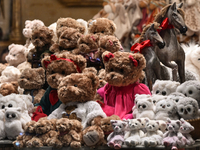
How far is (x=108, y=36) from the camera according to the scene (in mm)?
2701

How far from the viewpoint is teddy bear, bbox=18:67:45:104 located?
2611mm

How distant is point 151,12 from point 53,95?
2.13 m

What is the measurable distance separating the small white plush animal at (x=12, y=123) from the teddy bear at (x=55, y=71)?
34 cm

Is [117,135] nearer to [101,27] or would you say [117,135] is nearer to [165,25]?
[165,25]

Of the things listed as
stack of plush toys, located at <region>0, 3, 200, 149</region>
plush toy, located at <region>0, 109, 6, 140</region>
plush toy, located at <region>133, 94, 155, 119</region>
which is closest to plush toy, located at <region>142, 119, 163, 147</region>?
stack of plush toys, located at <region>0, 3, 200, 149</region>

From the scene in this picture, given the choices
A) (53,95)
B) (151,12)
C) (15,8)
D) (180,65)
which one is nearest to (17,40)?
(15,8)

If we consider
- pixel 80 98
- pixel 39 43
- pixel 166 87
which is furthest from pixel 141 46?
pixel 39 43

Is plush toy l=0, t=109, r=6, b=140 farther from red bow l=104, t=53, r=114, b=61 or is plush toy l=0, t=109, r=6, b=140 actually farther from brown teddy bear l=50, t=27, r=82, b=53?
brown teddy bear l=50, t=27, r=82, b=53

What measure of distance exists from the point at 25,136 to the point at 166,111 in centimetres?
83

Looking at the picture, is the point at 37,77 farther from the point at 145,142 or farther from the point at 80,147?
the point at 145,142

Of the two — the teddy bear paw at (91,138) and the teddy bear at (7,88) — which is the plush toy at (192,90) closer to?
the teddy bear paw at (91,138)

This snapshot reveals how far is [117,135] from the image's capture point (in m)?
1.77

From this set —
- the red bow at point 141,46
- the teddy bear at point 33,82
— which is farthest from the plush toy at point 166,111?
the teddy bear at point 33,82

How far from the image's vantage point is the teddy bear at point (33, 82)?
2611 mm
